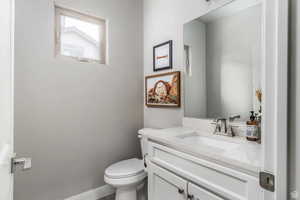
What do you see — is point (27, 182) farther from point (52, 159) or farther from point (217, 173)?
point (217, 173)

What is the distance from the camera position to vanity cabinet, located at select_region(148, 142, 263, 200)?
74cm

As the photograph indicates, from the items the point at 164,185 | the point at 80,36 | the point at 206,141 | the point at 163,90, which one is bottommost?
the point at 164,185

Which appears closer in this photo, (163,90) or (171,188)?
(171,188)

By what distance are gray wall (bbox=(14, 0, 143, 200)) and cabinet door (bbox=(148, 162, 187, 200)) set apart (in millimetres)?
832

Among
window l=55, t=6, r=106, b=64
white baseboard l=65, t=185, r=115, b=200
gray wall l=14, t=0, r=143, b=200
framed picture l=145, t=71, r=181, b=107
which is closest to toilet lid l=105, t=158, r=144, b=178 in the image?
gray wall l=14, t=0, r=143, b=200

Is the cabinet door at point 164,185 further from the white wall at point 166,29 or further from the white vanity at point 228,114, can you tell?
the white wall at point 166,29

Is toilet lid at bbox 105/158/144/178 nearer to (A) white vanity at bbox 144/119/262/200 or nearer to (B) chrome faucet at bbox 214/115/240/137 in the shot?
(A) white vanity at bbox 144/119/262/200

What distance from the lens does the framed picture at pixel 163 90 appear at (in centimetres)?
172

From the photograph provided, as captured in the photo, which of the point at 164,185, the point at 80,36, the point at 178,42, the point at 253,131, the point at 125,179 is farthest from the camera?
the point at 80,36

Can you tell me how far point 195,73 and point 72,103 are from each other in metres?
1.29

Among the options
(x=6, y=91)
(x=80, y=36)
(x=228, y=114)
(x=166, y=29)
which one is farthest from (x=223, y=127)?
(x=80, y=36)

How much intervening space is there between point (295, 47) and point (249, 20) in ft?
2.96

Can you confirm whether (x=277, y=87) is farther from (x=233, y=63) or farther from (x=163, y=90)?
(x=163, y=90)

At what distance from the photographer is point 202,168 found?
2.99ft
